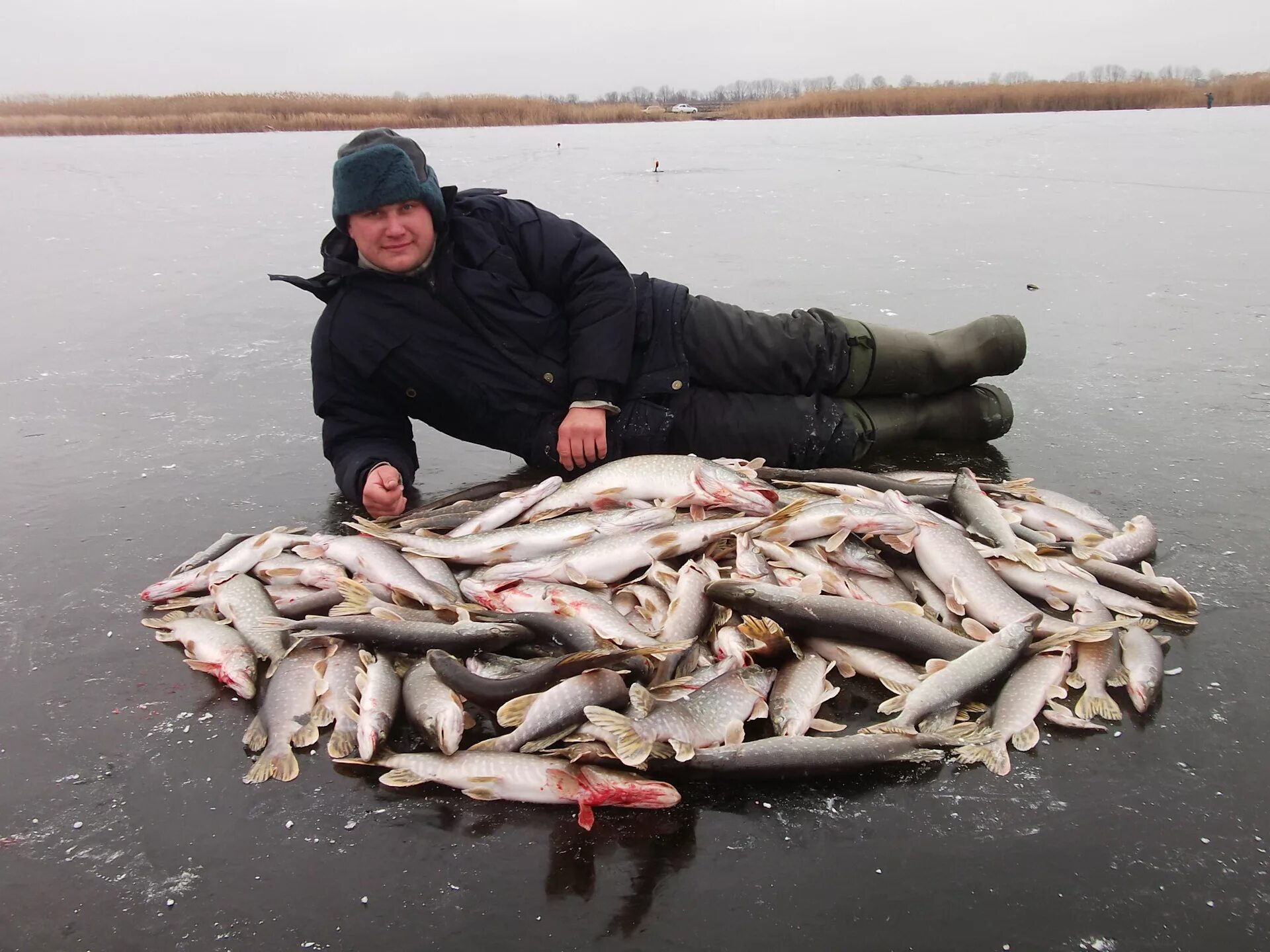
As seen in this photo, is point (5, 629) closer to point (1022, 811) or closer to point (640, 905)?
point (640, 905)

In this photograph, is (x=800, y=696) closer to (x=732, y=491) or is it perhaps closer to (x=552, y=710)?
(x=552, y=710)

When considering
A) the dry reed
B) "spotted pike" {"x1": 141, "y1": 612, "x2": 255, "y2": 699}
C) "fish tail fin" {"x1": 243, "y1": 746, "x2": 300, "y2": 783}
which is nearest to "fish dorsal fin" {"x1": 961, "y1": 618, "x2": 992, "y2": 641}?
"fish tail fin" {"x1": 243, "y1": 746, "x2": 300, "y2": 783}

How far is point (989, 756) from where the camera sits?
2654mm

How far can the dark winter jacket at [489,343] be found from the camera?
14.1 feet

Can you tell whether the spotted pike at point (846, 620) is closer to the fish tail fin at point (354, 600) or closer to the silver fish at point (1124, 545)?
the silver fish at point (1124, 545)

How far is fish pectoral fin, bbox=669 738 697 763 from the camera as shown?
2.48 m

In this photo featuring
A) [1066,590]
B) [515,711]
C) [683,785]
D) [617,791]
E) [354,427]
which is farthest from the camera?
[354,427]

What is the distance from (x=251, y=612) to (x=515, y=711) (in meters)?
1.40

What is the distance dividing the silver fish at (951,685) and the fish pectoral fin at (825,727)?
10cm

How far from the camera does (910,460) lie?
5035 millimetres

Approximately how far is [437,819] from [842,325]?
3.50 metres

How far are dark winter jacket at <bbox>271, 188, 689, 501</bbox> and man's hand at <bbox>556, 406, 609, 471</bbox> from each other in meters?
0.08

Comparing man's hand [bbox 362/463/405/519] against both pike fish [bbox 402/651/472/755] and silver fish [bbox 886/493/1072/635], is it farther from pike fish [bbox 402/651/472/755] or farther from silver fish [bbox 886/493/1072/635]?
silver fish [bbox 886/493/1072/635]

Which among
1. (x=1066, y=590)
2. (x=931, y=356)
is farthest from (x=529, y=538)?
(x=931, y=356)
